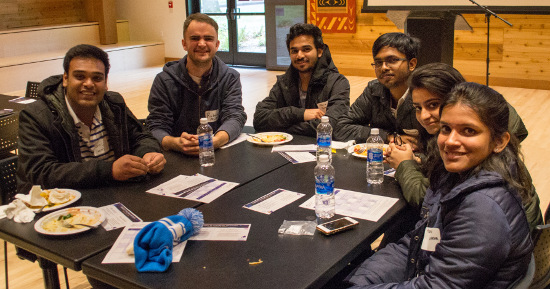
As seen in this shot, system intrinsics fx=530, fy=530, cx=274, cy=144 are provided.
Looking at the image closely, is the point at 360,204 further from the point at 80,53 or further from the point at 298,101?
Answer: the point at 298,101

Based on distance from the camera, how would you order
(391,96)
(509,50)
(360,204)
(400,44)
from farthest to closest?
(509,50) → (391,96) → (400,44) → (360,204)

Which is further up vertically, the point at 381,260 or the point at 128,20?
the point at 128,20

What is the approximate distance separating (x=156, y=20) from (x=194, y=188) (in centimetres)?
969

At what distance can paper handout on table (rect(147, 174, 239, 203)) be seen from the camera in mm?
2158

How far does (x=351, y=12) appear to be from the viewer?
884cm

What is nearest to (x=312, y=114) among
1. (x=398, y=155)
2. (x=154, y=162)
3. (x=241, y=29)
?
(x=398, y=155)

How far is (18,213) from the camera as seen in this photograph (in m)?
1.96

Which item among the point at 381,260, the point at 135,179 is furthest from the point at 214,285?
the point at 135,179

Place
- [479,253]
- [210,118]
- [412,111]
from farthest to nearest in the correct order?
[210,118] < [412,111] < [479,253]

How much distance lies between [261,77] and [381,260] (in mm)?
7530

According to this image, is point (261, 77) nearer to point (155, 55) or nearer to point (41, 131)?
point (155, 55)

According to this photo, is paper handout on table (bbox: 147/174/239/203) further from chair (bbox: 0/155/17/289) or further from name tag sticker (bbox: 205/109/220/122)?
name tag sticker (bbox: 205/109/220/122)

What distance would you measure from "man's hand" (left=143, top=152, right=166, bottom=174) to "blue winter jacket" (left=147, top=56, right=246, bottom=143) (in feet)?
2.35

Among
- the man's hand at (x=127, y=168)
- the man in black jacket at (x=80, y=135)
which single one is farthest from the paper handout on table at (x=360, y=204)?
the man in black jacket at (x=80, y=135)
